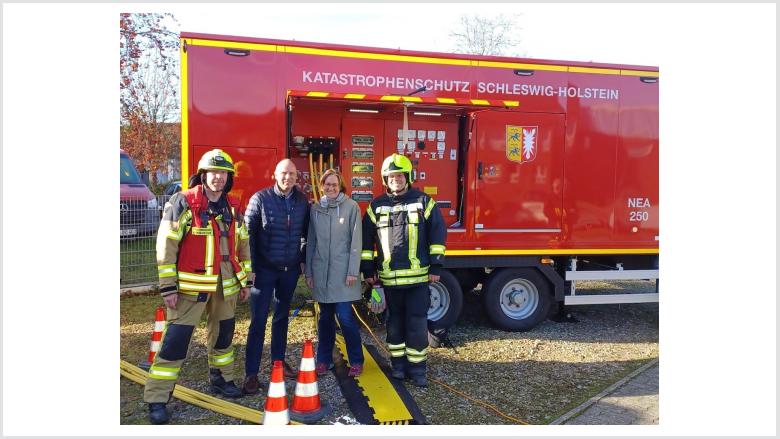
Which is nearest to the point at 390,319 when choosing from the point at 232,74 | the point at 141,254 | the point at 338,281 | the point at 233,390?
the point at 338,281

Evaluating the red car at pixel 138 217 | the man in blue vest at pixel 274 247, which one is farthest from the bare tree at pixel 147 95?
the man in blue vest at pixel 274 247

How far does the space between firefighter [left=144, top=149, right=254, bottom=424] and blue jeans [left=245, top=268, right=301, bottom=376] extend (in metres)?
0.26

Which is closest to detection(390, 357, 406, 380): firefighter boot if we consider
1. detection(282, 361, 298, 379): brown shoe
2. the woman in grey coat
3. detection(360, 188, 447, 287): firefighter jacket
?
the woman in grey coat

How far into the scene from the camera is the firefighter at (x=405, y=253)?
4.37 m

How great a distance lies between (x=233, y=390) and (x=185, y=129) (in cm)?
254

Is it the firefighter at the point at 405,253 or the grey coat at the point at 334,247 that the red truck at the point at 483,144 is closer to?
the firefighter at the point at 405,253

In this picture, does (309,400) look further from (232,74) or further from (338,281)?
(232,74)

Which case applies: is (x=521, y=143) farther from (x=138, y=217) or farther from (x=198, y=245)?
(x=138, y=217)

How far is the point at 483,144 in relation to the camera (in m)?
5.73

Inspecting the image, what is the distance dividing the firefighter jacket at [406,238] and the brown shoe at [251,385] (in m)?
1.28

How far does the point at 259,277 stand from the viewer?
4.12 m

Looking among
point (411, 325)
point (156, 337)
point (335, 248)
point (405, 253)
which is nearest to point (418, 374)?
point (411, 325)

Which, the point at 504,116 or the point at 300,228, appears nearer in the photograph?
the point at 300,228

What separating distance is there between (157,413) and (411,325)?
82.3 inches
